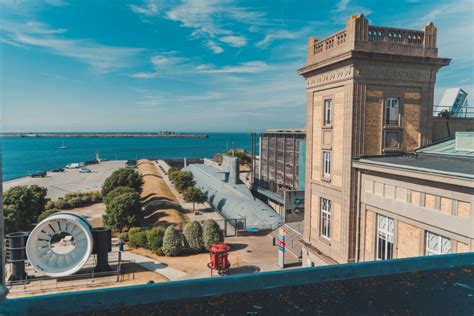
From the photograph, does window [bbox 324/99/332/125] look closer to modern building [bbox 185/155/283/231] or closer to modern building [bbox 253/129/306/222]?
modern building [bbox 253/129/306/222]

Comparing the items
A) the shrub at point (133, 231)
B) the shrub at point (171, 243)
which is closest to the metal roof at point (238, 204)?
the shrub at point (171, 243)

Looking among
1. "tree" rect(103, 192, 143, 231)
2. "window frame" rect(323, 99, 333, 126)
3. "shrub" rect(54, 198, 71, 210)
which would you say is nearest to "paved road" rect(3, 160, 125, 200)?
"shrub" rect(54, 198, 71, 210)

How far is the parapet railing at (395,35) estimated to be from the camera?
1812cm

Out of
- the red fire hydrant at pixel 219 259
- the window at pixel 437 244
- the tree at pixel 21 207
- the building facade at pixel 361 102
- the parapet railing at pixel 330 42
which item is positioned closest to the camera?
the window at pixel 437 244

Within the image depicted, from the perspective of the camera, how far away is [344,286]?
5270 millimetres

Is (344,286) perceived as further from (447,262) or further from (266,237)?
(266,237)

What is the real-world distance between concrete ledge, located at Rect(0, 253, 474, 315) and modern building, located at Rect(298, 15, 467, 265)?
12549 millimetres

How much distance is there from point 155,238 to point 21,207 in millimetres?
18819

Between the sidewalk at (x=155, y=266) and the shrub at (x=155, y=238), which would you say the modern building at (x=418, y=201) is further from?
the shrub at (x=155, y=238)

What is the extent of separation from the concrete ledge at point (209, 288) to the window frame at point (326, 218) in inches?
586

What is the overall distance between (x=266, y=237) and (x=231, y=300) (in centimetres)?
3414

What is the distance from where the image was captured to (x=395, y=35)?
18.7 meters

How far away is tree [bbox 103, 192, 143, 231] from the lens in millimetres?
38094

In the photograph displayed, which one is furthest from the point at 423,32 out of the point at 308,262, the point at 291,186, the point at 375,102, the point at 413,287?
the point at 291,186
